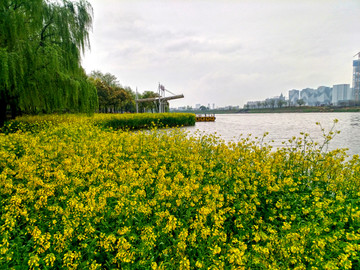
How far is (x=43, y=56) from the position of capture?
338 inches

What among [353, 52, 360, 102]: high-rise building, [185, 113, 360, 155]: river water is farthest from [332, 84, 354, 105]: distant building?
[185, 113, 360, 155]: river water

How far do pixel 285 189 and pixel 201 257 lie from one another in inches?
75.7

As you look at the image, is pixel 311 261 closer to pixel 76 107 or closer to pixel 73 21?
pixel 76 107

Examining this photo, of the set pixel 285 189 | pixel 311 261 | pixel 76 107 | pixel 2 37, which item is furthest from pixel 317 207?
pixel 2 37

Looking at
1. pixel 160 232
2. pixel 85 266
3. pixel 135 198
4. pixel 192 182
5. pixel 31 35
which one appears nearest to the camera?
pixel 85 266

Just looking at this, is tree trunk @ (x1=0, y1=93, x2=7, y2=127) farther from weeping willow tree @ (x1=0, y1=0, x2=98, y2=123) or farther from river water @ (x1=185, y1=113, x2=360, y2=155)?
river water @ (x1=185, y1=113, x2=360, y2=155)

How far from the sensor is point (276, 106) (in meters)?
113

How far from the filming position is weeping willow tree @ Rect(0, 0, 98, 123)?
27.0 ft

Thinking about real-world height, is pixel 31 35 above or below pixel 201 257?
above

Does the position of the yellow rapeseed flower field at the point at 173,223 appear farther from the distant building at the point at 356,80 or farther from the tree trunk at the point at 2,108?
the distant building at the point at 356,80

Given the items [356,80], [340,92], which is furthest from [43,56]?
[340,92]

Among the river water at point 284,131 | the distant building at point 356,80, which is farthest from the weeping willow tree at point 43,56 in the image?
the distant building at point 356,80

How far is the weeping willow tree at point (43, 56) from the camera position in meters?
8.23

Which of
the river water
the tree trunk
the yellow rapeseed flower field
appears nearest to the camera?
the yellow rapeseed flower field
